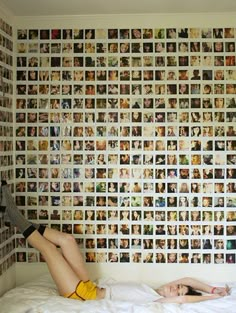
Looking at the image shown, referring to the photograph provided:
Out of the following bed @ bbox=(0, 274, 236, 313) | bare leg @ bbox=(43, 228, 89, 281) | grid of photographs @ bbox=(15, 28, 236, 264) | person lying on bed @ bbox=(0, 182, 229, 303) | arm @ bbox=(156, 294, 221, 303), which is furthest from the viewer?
grid of photographs @ bbox=(15, 28, 236, 264)

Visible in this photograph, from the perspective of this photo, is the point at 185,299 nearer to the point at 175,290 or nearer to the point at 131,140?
the point at 175,290

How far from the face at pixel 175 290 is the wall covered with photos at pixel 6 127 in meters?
1.04

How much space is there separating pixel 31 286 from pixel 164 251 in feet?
3.00

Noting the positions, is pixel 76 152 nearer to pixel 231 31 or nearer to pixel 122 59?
pixel 122 59

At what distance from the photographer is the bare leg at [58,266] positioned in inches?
114

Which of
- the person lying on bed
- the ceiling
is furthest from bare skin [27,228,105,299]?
the ceiling

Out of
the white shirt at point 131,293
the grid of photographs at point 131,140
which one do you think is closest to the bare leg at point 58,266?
the white shirt at point 131,293

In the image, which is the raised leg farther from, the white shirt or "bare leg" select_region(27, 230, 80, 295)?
the white shirt

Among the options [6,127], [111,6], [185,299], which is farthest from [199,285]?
[111,6]

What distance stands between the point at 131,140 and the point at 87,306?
3.76ft

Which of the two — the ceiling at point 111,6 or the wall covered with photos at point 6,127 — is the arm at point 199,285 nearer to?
the wall covered with photos at point 6,127

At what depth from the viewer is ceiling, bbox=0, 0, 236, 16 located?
298 cm

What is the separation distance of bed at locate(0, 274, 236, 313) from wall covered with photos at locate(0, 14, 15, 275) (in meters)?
0.30

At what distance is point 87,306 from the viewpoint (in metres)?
2.71
